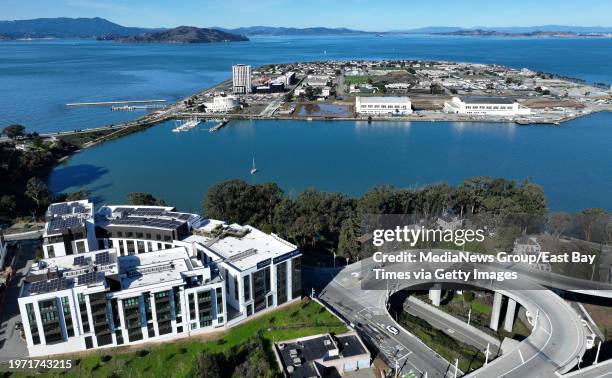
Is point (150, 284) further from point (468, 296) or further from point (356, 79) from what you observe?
point (356, 79)

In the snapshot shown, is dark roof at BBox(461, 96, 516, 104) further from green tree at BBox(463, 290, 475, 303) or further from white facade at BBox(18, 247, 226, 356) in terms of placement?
white facade at BBox(18, 247, 226, 356)

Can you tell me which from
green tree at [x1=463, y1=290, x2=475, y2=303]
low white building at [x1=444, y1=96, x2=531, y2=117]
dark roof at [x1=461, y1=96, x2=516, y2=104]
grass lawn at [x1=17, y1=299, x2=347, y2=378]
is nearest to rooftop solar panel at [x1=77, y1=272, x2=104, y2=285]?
grass lawn at [x1=17, y1=299, x2=347, y2=378]

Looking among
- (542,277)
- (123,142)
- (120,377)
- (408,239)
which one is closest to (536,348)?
(542,277)

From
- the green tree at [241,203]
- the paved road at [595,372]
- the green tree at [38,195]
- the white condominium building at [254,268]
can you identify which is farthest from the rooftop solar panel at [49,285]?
the green tree at [38,195]

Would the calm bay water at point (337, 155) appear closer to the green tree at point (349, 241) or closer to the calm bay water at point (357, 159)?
the calm bay water at point (357, 159)

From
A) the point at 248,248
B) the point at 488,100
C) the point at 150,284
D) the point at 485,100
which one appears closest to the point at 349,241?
the point at 248,248

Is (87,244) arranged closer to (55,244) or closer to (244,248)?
(55,244)
